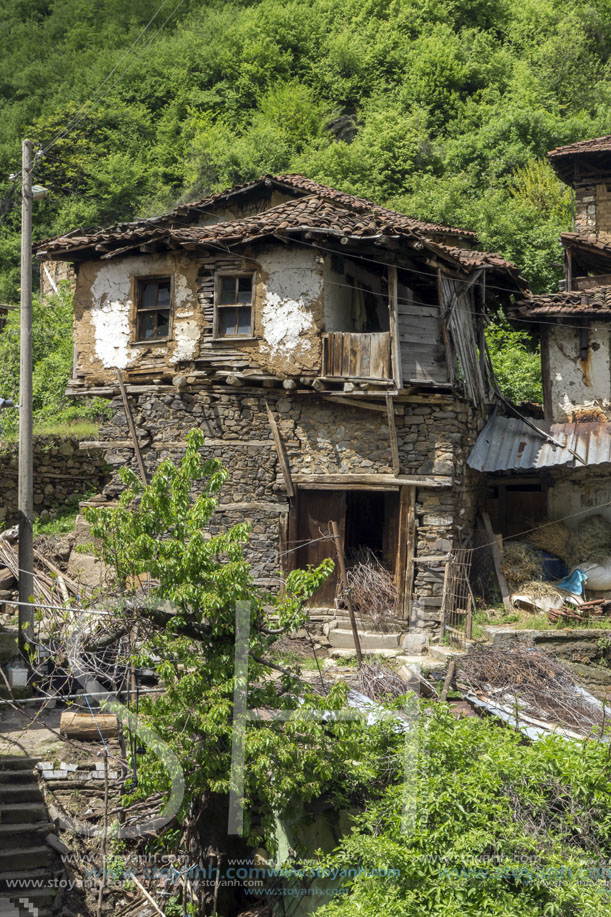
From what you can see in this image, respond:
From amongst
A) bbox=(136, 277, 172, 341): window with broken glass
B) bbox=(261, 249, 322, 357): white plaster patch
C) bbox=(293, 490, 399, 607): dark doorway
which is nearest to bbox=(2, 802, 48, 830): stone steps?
bbox=(293, 490, 399, 607): dark doorway

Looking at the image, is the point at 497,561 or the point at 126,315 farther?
the point at 126,315

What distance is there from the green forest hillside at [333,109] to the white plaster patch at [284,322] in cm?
1186

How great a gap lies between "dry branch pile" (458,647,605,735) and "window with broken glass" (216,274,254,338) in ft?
21.8

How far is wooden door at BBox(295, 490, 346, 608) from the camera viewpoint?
14.6 m

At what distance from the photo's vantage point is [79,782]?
9.04m

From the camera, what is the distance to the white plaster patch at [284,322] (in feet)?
46.5

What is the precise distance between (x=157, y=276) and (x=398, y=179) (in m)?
15.6

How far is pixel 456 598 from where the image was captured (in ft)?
45.5

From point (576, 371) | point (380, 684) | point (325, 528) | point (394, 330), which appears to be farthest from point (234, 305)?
point (380, 684)

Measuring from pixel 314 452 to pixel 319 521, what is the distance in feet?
3.96

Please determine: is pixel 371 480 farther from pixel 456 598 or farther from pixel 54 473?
pixel 54 473

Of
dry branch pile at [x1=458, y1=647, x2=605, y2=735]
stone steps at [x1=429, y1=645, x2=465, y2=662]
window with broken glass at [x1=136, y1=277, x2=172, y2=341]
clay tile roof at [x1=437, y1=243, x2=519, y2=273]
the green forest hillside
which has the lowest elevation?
stone steps at [x1=429, y1=645, x2=465, y2=662]

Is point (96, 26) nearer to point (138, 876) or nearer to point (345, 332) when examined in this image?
point (345, 332)

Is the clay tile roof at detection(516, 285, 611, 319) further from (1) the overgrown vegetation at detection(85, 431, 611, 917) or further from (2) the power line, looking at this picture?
(2) the power line
